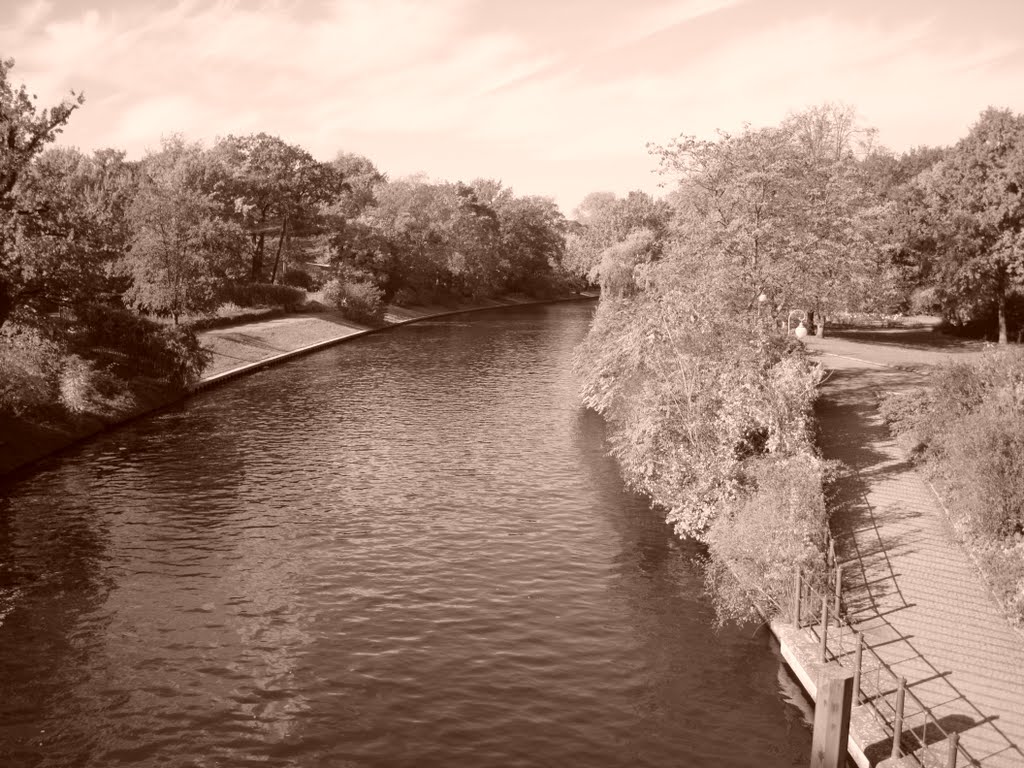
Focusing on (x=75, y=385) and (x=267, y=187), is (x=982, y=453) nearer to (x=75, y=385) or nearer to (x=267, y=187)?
(x=75, y=385)

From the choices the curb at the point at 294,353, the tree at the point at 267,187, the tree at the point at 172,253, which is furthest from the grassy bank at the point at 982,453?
the tree at the point at 267,187

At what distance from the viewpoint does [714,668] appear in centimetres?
1908

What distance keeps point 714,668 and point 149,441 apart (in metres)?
30.2

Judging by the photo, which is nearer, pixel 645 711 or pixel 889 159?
pixel 645 711

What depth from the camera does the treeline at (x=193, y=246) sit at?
36.4m

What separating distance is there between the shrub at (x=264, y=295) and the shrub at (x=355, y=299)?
3480mm

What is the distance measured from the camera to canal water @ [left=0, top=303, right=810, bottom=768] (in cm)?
1625

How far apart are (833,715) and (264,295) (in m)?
79.6

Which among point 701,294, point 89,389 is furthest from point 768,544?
point 89,389

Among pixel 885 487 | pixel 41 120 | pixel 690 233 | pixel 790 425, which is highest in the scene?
pixel 41 120

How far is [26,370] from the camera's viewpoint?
37.2 meters

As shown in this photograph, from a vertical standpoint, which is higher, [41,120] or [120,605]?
[41,120]

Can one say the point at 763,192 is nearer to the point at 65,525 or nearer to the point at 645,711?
the point at 645,711

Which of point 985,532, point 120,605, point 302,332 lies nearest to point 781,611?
point 985,532
